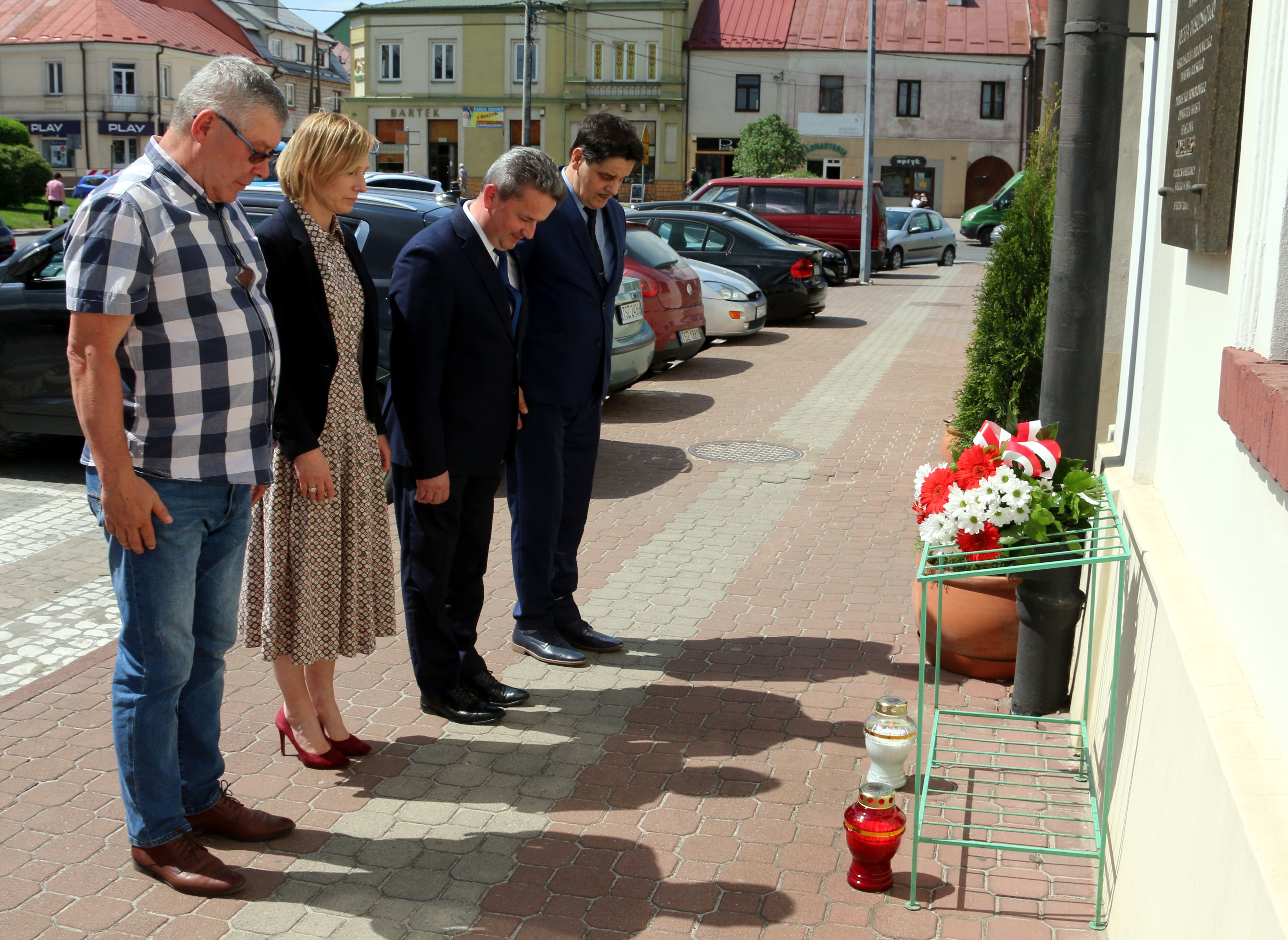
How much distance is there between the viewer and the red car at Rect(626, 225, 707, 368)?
476 inches

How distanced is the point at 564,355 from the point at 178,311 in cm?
201

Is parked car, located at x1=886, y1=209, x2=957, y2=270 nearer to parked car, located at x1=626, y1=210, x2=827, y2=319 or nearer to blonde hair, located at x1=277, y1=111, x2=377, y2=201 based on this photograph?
parked car, located at x1=626, y1=210, x2=827, y2=319

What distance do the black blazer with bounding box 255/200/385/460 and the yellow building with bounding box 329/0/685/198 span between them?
166 feet

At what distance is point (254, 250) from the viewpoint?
3.37 meters

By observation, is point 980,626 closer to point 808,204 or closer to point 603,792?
point 603,792

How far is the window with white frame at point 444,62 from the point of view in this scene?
58500mm

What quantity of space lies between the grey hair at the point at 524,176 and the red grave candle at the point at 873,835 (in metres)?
2.17

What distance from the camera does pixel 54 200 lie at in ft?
123

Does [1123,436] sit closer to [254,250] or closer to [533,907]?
[533,907]

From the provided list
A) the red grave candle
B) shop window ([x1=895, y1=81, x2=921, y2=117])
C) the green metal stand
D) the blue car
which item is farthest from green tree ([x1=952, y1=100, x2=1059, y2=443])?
shop window ([x1=895, y1=81, x2=921, y2=117])

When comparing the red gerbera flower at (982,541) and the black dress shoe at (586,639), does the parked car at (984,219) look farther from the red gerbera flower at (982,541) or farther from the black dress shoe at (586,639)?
the red gerbera flower at (982,541)

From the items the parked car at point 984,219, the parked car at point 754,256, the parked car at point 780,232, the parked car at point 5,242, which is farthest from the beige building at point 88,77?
the parked car at point 754,256

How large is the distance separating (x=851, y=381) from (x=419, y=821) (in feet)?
31.7

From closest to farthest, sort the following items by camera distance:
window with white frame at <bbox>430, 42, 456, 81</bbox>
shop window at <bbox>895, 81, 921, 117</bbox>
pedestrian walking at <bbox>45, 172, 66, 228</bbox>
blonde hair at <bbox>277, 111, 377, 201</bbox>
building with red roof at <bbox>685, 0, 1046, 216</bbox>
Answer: blonde hair at <bbox>277, 111, 377, 201</bbox> → pedestrian walking at <bbox>45, 172, 66, 228</bbox> → building with red roof at <bbox>685, 0, 1046, 216</bbox> → shop window at <bbox>895, 81, 921, 117</bbox> → window with white frame at <bbox>430, 42, 456, 81</bbox>
